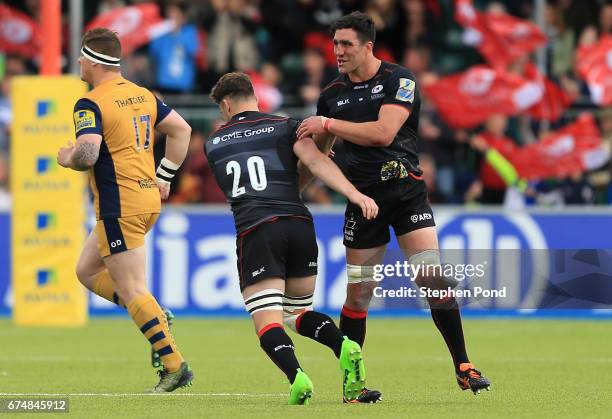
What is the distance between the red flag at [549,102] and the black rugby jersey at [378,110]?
9.86 m

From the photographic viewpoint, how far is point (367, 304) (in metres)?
9.18

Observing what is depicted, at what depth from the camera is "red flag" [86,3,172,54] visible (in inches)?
751

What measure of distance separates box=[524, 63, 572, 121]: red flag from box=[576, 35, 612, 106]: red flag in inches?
14.5

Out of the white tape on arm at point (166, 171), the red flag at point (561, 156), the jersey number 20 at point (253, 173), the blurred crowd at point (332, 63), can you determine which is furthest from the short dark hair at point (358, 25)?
the red flag at point (561, 156)

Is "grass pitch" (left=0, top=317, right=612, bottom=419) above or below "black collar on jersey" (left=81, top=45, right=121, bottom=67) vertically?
below

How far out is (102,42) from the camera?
9289 mm

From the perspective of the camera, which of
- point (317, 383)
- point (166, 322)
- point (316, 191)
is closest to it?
point (166, 322)

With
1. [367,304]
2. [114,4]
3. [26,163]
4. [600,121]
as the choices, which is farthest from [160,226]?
[367,304]

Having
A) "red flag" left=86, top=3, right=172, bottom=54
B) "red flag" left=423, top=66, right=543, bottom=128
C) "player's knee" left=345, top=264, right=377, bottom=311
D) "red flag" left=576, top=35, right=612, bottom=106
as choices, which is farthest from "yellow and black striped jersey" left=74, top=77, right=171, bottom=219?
"red flag" left=576, top=35, right=612, bottom=106

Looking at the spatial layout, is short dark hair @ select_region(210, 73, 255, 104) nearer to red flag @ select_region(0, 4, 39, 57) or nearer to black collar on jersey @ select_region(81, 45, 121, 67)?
black collar on jersey @ select_region(81, 45, 121, 67)

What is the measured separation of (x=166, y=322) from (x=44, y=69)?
712cm

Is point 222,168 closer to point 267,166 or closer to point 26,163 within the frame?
point 267,166

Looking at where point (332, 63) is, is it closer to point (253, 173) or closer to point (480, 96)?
point (480, 96)

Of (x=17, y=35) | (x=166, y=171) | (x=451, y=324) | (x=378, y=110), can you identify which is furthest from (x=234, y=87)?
(x=17, y=35)
